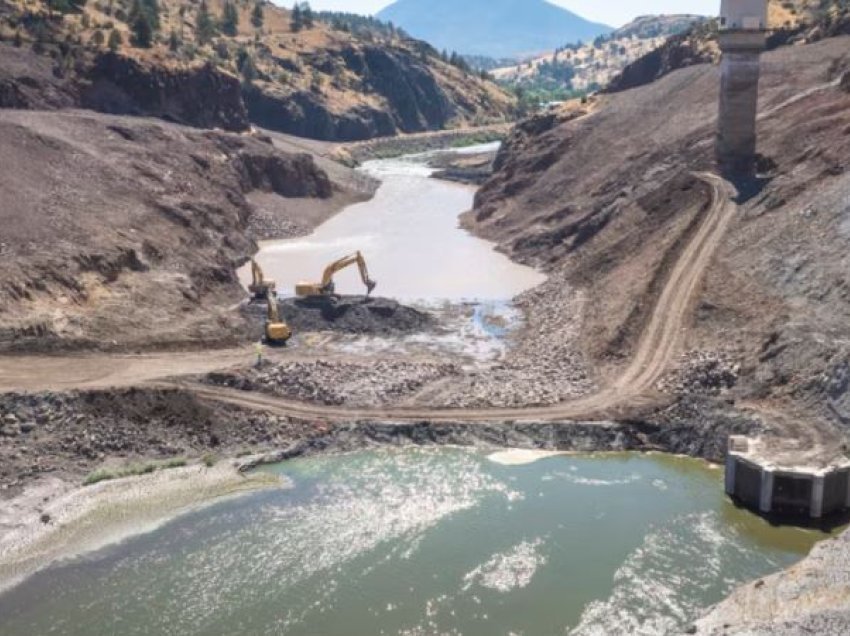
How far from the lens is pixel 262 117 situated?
120938mm

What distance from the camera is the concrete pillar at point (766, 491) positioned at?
89.1 feet

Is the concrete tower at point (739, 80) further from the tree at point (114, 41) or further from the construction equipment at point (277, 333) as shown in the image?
the tree at point (114, 41)

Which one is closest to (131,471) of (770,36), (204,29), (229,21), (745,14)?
(745,14)

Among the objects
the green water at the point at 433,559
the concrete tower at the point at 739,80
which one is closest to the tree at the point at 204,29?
the concrete tower at the point at 739,80

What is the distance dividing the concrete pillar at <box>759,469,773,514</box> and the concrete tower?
91.6 ft

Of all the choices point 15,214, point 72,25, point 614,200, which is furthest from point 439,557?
point 72,25

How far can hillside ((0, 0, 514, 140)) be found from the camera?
8094 centimetres

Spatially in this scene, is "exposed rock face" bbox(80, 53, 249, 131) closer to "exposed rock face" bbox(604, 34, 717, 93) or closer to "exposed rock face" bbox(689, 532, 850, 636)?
"exposed rock face" bbox(604, 34, 717, 93)

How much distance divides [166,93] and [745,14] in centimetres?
5527

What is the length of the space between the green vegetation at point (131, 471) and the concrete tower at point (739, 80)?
34816mm

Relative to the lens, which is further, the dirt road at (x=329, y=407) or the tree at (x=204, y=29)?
the tree at (x=204, y=29)

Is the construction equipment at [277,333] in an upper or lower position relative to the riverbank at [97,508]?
upper

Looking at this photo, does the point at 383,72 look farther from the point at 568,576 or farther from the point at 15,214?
the point at 568,576

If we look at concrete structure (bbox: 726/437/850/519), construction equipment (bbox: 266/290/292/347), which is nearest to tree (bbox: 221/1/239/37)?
construction equipment (bbox: 266/290/292/347)
